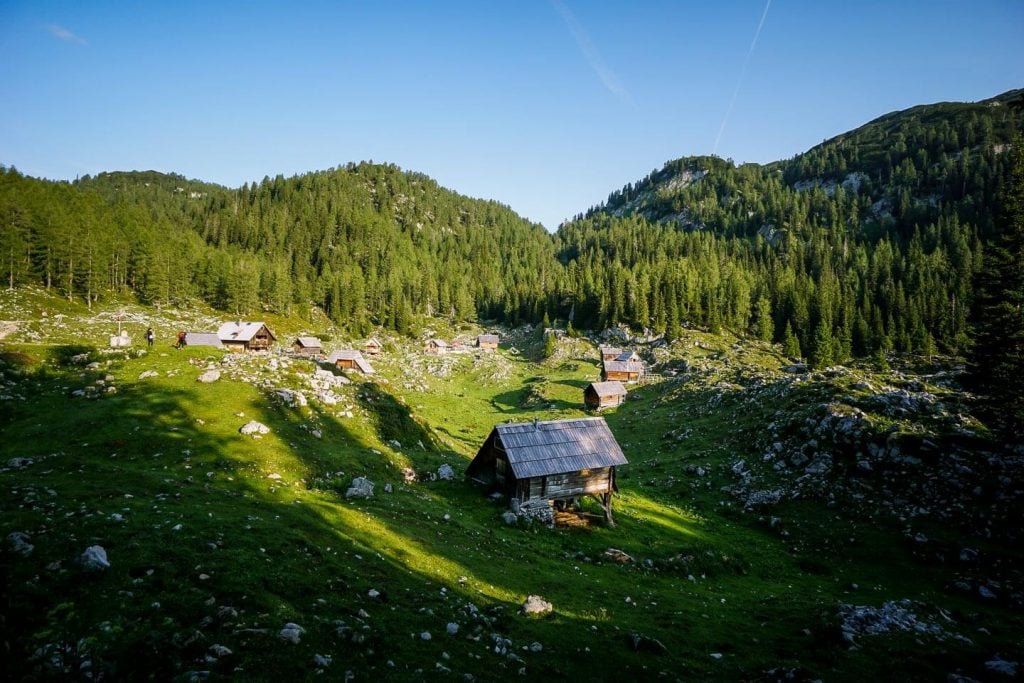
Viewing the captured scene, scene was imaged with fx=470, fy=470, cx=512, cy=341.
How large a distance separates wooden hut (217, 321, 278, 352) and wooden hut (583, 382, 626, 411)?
68579 mm

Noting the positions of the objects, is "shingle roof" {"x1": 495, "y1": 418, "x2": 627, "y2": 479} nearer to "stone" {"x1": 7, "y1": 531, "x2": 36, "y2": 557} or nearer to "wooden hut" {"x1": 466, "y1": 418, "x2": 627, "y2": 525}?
"wooden hut" {"x1": 466, "y1": 418, "x2": 627, "y2": 525}

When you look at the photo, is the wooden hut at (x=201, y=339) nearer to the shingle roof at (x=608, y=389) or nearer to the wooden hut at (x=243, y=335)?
the wooden hut at (x=243, y=335)

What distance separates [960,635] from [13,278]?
140 metres

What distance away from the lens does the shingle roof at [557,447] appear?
3186 centimetres

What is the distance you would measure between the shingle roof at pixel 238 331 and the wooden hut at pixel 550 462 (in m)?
78.7

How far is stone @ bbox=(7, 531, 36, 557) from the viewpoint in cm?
1193

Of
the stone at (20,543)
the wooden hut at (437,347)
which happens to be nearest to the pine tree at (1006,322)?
the stone at (20,543)

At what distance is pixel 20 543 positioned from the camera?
1212cm

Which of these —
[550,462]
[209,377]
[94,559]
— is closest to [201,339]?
[209,377]

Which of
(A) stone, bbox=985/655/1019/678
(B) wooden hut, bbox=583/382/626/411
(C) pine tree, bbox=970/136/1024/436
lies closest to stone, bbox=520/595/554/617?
(A) stone, bbox=985/655/1019/678

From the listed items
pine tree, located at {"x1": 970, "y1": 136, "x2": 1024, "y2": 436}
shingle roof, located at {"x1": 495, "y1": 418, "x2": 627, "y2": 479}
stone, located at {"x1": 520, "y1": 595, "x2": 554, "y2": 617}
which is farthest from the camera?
pine tree, located at {"x1": 970, "y1": 136, "x2": 1024, "y2": 436}

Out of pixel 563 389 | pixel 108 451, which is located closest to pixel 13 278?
pixel 108 451

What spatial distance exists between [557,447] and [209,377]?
28.8 metres

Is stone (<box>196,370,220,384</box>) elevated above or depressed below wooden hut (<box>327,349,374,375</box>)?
above
